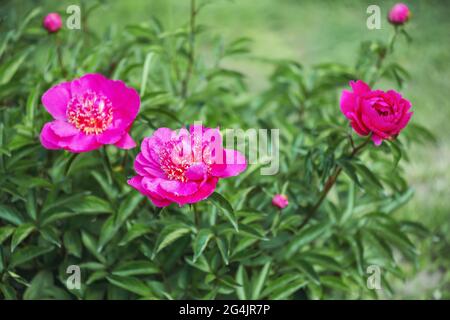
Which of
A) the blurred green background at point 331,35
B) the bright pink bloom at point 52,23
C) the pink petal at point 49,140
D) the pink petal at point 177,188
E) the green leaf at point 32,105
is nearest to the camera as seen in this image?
the pink petal at point 177,188

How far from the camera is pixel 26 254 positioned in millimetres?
1645

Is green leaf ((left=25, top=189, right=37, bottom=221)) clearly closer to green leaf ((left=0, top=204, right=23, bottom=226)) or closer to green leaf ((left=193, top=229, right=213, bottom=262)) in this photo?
green leaf ((left=0, top=204, right=23, bottom=226))

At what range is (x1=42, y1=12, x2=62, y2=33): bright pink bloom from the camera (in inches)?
75.9

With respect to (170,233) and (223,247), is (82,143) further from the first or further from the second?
(223,247)

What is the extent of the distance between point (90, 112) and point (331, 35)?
2.86 m

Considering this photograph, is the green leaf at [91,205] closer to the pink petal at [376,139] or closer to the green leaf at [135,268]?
the green leaf at [135,268]

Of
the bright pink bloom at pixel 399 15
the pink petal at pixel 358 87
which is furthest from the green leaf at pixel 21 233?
the bright pink bloom at pixel 399 15

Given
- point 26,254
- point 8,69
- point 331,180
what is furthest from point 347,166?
point 8,69

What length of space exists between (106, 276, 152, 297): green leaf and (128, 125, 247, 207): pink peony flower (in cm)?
36

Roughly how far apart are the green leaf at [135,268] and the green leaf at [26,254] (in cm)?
19

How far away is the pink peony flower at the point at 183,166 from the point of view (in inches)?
53.5
